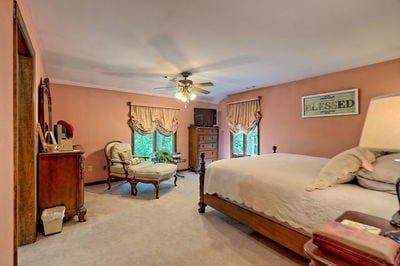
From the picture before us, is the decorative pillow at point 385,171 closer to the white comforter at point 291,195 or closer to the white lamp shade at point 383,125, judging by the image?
the white comforter at point 291,195

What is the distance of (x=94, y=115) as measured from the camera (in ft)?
15.4

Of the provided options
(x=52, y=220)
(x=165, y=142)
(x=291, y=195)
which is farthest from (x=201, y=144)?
(x=291, y=195)

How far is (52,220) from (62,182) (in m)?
0.46

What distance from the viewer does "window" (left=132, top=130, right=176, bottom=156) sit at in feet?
17.6

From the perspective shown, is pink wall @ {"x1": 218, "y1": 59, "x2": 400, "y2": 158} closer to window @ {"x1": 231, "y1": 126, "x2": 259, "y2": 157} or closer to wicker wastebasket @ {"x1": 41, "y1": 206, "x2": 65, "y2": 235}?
window @ {"x1": 231, "y1": 126, "x2": 259, "y2": 157}

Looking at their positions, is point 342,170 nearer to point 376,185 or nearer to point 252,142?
point 376,185

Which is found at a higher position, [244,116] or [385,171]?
[244,116]

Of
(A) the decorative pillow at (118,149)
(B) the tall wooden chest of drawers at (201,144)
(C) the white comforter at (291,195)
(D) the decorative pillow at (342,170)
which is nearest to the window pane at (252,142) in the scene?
(B) the tall wooden chest of drawers at (201,144)

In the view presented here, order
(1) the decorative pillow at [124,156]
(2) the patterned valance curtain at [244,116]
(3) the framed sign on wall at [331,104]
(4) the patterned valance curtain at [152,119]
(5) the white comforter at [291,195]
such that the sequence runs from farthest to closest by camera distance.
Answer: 1. (2) the patterned valance curtain at [244,116]
2. (4) the patterned valance curtain at [152,119]
3. (1) the decorative pillow at [124,156]
4. (3) the framed sign on wall at [331,104]
5. (5) the white comforter at [291,195]

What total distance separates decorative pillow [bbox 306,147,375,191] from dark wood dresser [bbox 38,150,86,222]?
2.79 m

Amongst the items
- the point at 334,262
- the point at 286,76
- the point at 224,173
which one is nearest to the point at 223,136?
the point at 286,76

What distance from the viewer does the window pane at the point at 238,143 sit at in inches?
237

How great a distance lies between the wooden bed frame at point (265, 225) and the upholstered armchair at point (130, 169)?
120cm

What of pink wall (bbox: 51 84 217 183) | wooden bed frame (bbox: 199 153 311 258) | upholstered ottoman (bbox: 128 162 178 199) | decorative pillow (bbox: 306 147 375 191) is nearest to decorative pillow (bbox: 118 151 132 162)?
upholstered ottoman (bbox: 128 162 178 199)
